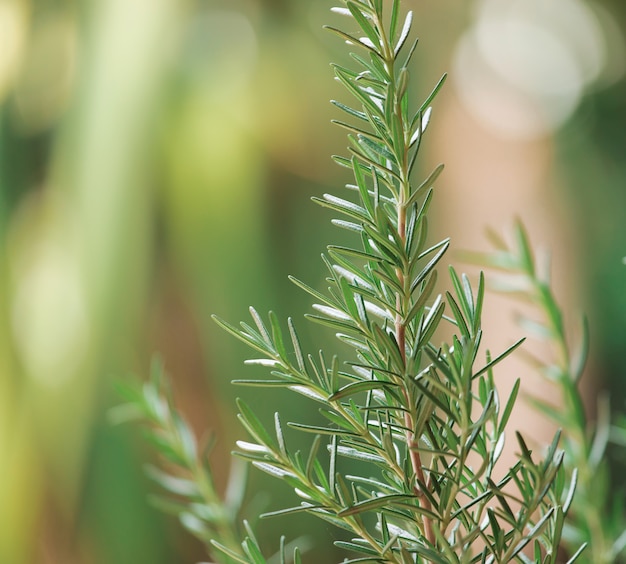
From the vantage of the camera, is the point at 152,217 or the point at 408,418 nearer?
the point at 408,418

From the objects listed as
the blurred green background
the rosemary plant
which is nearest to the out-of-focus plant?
the rosemary plant

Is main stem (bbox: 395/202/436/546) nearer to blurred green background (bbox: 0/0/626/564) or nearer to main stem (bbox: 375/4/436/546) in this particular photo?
main stem (bbox: 375/4/436/546)

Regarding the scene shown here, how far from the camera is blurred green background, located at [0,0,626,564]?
655 millimetres

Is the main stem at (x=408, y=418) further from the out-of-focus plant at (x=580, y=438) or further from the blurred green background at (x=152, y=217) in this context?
the blurred green background at (x=152, y=217)

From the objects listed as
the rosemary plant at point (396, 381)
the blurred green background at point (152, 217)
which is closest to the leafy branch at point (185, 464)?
the rosemary plant at point (396, 381)

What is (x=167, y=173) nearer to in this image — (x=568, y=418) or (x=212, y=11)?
(x=212, y=11)

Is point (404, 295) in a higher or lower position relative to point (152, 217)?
higher

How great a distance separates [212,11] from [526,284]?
0.73 metres

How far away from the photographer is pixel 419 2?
3.00 ft

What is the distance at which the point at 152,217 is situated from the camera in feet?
2.42

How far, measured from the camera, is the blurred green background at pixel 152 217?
2.15ft

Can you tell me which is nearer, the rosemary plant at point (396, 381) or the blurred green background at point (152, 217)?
the rosemary plant at point (396, 381)

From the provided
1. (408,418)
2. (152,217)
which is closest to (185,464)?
(408,418)

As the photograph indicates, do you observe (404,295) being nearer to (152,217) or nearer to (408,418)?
(408,418)
